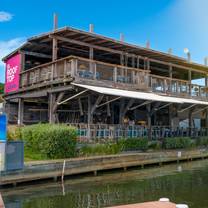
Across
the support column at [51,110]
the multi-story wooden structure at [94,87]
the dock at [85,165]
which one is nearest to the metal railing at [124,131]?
the multi-story wooden structure at [94,87]

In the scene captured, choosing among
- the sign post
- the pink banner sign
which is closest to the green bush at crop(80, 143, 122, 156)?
the sign post

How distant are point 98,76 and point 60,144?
429 centimetres

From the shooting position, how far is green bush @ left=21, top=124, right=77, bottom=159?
38.0 feet

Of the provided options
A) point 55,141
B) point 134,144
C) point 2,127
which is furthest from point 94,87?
point 2,127

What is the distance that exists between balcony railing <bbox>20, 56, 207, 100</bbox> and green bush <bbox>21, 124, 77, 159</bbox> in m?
2.65

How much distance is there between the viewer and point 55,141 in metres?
11.6

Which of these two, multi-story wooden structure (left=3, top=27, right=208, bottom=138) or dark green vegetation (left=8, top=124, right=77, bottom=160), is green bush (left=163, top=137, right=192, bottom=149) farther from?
dark green vegetation (left=8, top=124, right=77, bottom=160)

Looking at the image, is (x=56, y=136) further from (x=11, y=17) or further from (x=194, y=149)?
(x=11, y=17)

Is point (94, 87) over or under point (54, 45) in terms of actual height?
under

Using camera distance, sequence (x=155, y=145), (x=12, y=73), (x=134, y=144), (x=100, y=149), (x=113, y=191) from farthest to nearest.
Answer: (x=12, y=73)
(x=155, y=145)
(x=134, y=144)
(x=100, y=149)
(x=113, y=191)

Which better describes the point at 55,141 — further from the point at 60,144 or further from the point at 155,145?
the point at 155,145

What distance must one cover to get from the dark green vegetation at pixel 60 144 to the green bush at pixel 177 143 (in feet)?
3.68

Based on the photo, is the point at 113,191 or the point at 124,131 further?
the point at 124,131

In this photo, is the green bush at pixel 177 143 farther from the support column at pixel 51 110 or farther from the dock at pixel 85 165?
the support column at pixel 51 110
